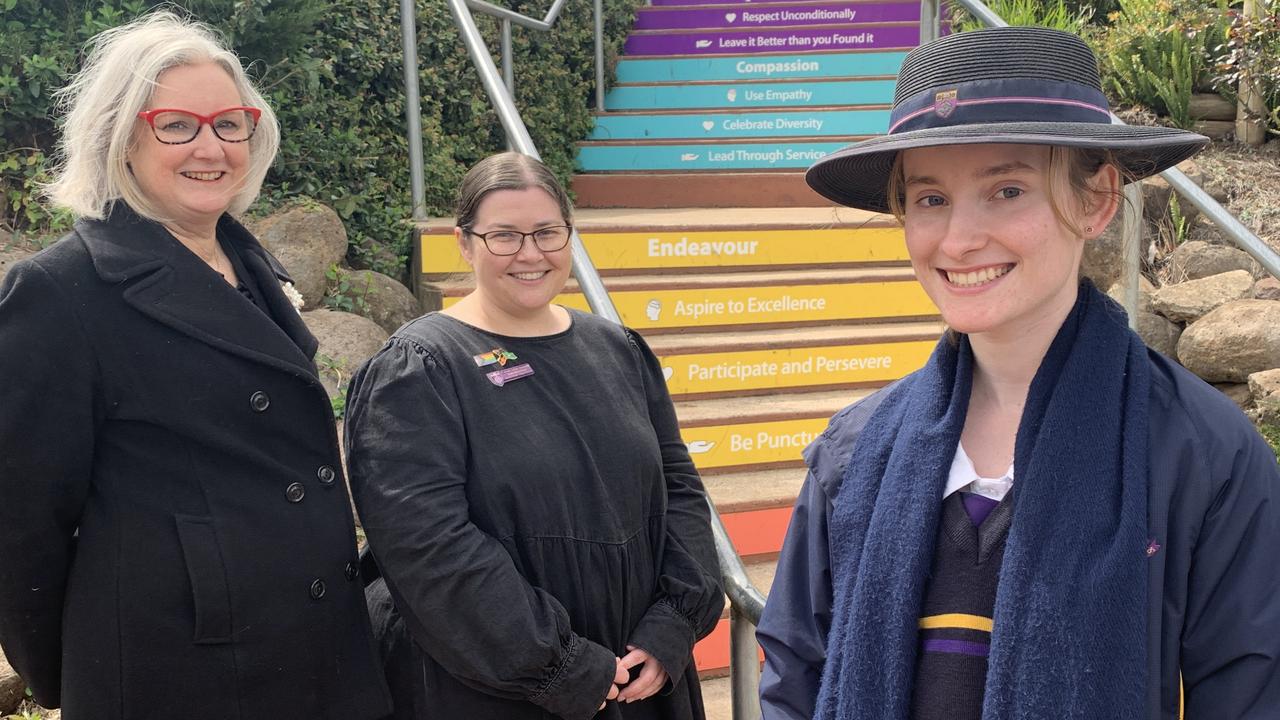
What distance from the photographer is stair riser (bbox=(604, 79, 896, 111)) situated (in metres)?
6.96

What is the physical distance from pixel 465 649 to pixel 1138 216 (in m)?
2.14

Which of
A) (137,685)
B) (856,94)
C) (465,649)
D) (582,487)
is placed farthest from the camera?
(856,94)

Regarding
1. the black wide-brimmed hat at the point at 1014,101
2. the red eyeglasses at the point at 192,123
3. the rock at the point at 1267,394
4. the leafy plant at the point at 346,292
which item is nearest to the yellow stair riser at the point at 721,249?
the leafy plant at the point at 346,292

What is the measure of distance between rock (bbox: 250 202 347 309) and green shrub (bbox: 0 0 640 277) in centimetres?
13

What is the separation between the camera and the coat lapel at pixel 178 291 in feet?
5.73

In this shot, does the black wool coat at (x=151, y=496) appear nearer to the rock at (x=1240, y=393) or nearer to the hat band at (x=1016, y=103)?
the hat band at (x=1016, y=103)

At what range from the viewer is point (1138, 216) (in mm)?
2934

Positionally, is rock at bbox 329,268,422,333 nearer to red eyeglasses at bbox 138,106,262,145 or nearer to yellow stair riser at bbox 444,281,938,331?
yellow stair riser at bbox 444,281,938,331

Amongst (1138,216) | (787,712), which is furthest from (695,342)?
(787,712)

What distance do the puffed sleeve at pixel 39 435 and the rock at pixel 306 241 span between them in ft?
8.75

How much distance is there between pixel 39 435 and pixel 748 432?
307 centimetres

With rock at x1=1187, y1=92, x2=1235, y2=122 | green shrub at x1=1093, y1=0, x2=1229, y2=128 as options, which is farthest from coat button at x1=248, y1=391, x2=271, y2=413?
rock at x1=1187, y1=92, x2=1235, y2=122

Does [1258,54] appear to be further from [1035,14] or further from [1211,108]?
[1035,14]

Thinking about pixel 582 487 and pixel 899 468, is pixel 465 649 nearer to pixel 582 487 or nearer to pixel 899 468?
pixel 582 487
